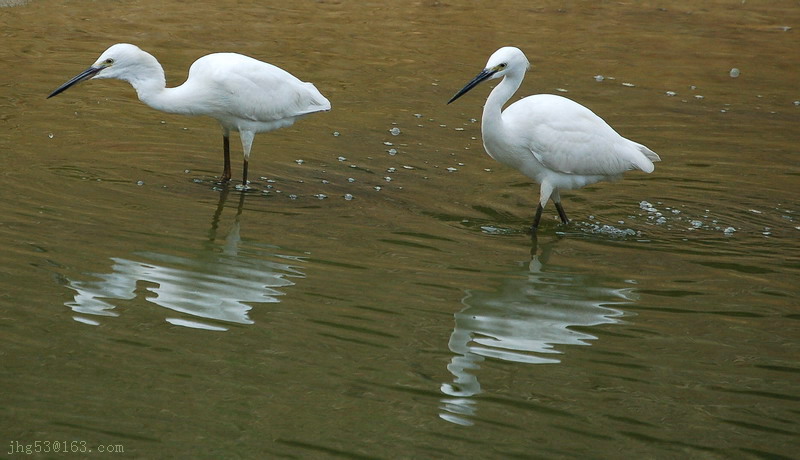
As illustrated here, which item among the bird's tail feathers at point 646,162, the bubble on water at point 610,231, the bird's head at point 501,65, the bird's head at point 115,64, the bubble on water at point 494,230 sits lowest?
the bubble on water at point 494,230

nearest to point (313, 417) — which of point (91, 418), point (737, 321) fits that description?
point (91, 418)

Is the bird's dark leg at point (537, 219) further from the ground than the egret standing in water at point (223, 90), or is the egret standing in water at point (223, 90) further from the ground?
the egret standing in water at point (223, 90)

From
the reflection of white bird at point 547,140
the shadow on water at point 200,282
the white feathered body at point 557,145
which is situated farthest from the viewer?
the white feathered body at point 557,145

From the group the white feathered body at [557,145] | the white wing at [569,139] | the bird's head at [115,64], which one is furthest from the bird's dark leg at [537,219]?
the bird's head at [115,64]

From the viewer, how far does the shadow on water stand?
573cm

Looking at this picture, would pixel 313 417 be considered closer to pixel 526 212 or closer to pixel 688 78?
pixel 526 212

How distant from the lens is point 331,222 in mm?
7539

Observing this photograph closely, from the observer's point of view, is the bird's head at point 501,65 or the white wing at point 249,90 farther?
the white wing at point 249,90

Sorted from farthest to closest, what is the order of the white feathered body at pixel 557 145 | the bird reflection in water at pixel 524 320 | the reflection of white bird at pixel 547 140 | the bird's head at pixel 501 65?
the white feathered body at pixel 557 145
the reflection of white bird at pixel 547 140
the bird's head at pixel 501 65
the bird reflection in water at pixel 524 320

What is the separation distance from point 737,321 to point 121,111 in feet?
19.8

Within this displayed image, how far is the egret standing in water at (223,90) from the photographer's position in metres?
7.88

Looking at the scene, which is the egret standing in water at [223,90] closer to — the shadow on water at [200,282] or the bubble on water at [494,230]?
the shadow on water at [200,282]

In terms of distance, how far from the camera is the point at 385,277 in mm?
6496

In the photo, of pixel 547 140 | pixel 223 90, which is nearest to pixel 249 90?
pixel 223 90
